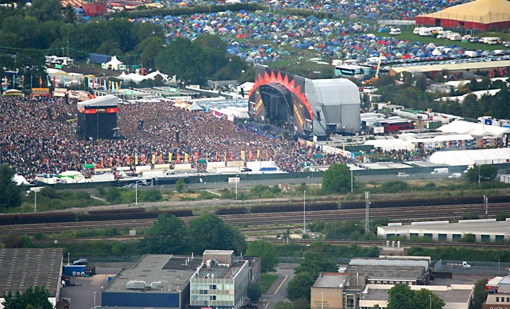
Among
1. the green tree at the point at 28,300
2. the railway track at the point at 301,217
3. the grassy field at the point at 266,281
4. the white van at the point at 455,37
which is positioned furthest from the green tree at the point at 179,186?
the white van at the point at 455,37

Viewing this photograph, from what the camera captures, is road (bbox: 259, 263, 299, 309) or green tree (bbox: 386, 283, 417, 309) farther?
road (bbox: 259, 263, 299, 309)

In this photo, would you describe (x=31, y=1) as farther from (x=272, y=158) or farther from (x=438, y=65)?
(x=272, y=158)

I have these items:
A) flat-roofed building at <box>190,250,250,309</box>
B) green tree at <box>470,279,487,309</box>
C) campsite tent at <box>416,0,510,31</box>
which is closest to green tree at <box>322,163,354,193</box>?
flat-roofed building at <box>190,250,250,309</box>

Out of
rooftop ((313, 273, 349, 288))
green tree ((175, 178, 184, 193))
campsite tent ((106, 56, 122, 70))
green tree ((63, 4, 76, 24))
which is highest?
green tree ((63, 4, 76, 24))

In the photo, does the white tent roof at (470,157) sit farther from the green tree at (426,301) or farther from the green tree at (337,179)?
the green tree at (426,301)

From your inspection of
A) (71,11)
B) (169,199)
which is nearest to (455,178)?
(169,199)

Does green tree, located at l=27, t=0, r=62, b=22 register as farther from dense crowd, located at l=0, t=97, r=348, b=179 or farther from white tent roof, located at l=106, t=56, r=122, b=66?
dense crowd, located at l=0, t=97, r=348, b=179
